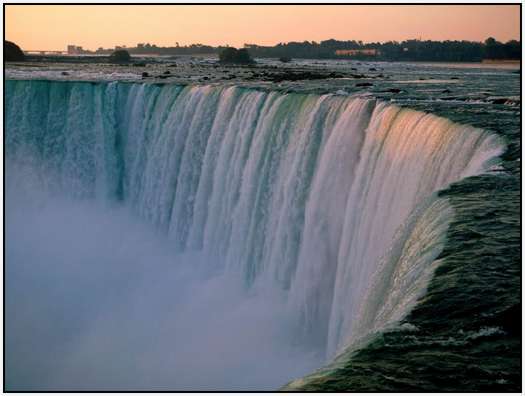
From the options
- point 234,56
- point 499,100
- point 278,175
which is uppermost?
point 234,56

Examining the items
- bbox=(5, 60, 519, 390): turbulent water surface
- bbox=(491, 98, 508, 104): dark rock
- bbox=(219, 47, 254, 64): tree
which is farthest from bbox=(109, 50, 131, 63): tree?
bbox=(491, 98, 508, 104): dark rock

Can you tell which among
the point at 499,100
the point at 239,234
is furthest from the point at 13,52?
the point at 499,100

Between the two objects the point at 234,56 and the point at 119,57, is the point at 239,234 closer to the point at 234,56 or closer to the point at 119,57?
the point at 234,56

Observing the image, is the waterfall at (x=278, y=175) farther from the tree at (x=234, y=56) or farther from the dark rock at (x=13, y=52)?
the tree at (x=234, y=56)

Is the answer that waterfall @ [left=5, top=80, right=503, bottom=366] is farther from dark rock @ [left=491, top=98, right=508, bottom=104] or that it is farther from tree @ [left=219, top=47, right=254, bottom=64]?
tree @ [left=219, top=47, right=254, bottom=64]

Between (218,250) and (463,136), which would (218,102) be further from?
(463,136)

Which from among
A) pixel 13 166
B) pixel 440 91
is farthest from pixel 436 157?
pixel 13 166
